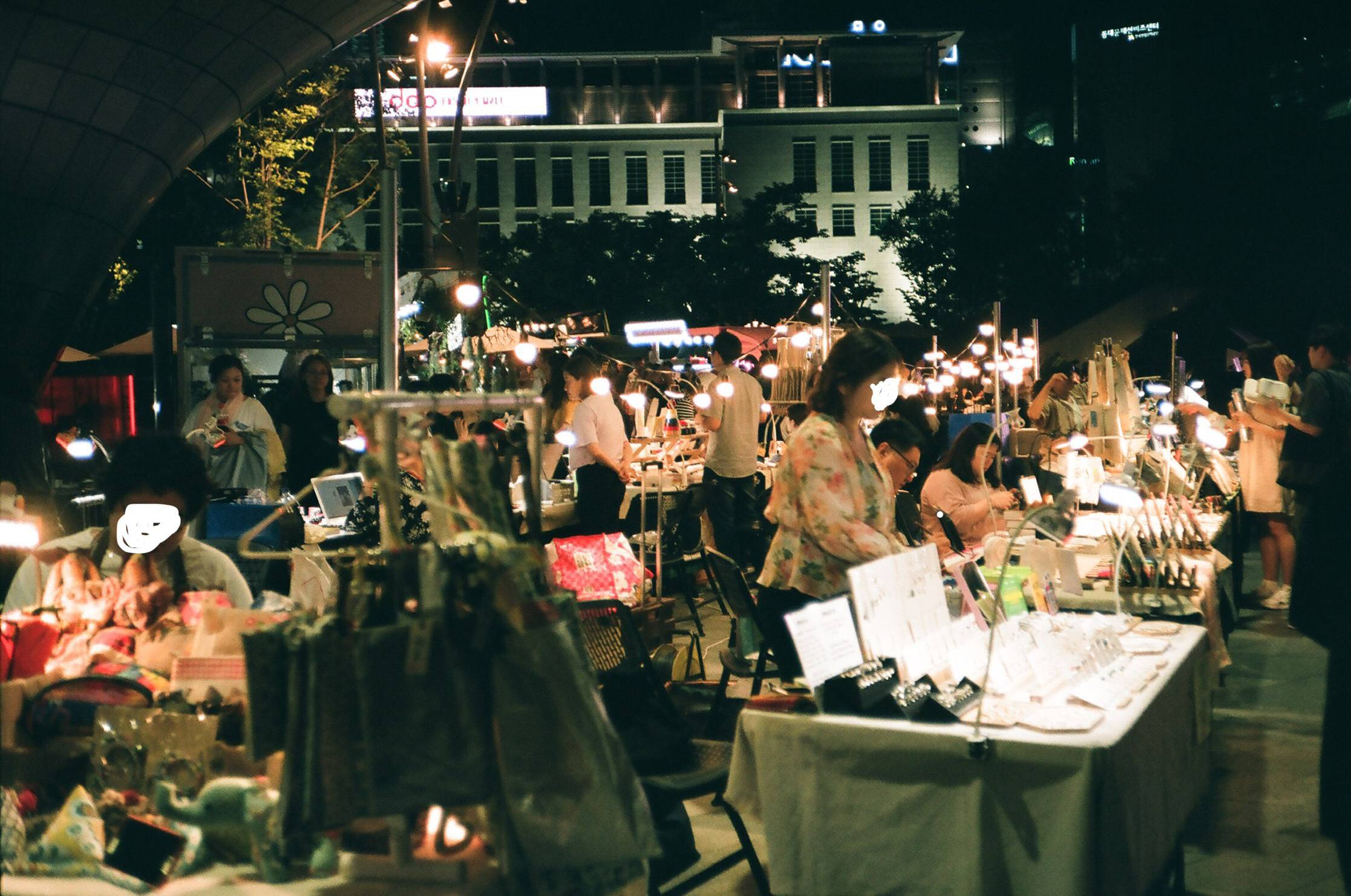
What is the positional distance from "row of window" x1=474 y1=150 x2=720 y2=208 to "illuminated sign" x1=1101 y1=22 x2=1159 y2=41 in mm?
30911

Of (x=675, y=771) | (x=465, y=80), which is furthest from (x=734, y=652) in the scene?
(x=465, y=80)

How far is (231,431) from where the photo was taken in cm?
702

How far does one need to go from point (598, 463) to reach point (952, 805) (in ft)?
16.7

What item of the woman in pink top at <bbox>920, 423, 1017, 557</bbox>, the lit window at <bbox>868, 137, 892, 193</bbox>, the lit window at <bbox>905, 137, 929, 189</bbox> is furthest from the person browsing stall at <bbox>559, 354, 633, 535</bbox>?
the lit window at <bbox>905, 137, 929, 189</bbox>

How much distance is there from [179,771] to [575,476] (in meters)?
5.57

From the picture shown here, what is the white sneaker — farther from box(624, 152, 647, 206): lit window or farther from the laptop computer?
Answer: box(624, 152, 647, 206): lit window

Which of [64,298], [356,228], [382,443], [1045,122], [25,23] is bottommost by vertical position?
[382,443]

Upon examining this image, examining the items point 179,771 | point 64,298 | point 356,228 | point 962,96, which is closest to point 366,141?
point 64,298

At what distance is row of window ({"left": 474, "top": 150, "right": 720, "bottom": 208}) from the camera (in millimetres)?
58719

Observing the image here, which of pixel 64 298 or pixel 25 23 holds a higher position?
pixel 25 23

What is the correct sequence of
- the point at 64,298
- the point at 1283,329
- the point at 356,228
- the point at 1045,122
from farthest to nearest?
the point at 1045,122
the point at 356,228
the point at 1283,329
the point at 64,298

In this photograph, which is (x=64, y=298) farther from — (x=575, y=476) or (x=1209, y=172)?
(x=1209, y=172)

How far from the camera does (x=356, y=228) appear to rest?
5825 cm

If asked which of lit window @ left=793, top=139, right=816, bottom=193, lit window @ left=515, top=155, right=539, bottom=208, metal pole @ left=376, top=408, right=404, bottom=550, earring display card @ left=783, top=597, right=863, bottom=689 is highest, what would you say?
lit window @ left=793, top=139, right=816, bottom=193
